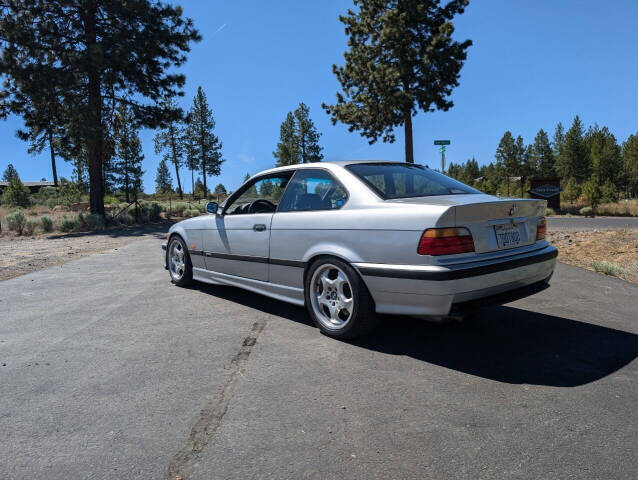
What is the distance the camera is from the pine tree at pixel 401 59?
75.7 feet

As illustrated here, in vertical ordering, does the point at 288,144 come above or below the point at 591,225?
above

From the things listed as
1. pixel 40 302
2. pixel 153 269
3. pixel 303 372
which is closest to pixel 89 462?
pixel 303 372

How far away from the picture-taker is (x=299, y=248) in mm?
3877

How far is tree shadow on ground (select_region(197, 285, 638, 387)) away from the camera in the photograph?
2.88 meters

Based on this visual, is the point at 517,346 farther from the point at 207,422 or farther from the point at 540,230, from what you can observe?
the point at 207,422

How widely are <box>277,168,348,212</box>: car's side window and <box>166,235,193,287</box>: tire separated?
6.75ft

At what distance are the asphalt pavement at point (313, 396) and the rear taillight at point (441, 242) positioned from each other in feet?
2.64

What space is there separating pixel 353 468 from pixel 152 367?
179 centimetres

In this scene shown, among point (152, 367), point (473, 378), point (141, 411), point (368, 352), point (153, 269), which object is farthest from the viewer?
point (153, 269)

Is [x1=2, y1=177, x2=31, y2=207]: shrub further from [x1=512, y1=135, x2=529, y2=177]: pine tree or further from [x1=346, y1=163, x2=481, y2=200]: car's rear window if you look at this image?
[x1=512, y1=135, x2=529, y2=177]: pine tree

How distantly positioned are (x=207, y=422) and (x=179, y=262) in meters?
3.96

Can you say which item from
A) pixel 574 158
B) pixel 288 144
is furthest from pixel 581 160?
pixel 288 144

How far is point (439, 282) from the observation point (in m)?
2.95

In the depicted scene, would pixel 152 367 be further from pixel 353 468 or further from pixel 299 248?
pixel 353 468
